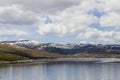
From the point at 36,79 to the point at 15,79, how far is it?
686 cm

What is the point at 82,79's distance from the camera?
95.5 meters

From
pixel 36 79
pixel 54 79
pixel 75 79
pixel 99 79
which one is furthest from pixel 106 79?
pixel 36 79

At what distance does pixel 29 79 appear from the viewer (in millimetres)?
95500

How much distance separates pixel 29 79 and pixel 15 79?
16.5 feet

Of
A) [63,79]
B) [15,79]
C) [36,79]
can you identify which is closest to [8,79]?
[15,79]

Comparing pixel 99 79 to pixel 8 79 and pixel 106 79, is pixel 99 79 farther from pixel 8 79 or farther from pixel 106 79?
pixel 8 79

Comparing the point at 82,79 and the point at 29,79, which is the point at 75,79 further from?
the point at 29,79

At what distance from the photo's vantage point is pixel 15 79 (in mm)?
97188

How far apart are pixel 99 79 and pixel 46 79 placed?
1720 cm

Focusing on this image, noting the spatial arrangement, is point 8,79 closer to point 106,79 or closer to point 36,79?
point 36,79

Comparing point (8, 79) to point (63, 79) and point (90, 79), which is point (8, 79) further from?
point (90, 79)

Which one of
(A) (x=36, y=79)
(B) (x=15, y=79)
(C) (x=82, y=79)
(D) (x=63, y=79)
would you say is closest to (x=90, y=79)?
(C) (x=82, y=79)

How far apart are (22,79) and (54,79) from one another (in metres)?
10.3

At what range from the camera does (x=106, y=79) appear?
9412cm
